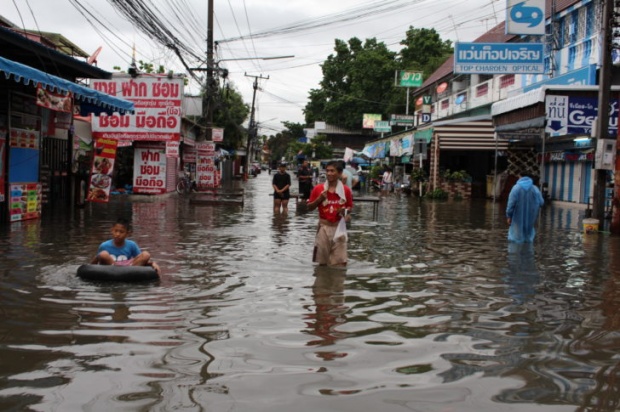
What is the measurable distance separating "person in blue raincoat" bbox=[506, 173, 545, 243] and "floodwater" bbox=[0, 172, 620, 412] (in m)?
0.52

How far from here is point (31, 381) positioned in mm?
4285

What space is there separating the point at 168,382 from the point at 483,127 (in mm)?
25226

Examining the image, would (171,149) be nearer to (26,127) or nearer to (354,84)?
(26,127)

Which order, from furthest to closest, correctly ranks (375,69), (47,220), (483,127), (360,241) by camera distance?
1. (375,69)
2. (483,127)
3. (47,220)
4. (360,241)

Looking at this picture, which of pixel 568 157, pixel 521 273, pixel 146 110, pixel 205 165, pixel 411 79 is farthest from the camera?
pixel 411 79

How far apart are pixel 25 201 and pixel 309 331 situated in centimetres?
1086

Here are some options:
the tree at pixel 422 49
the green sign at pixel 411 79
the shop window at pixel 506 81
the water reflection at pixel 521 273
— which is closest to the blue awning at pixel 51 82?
the water reflection at pixel 521 273

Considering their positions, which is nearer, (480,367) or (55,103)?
(480,367)

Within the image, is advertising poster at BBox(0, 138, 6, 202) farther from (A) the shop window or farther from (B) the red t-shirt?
(A) the shop window

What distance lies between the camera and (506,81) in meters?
28.4

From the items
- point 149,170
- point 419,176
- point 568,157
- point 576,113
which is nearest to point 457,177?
point 419,176

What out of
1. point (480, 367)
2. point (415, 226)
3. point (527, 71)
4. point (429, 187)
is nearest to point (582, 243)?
point (415, 226)

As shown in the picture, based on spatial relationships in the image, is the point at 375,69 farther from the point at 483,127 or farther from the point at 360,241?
the point at 360,241

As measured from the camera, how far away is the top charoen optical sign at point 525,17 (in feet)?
54.7
